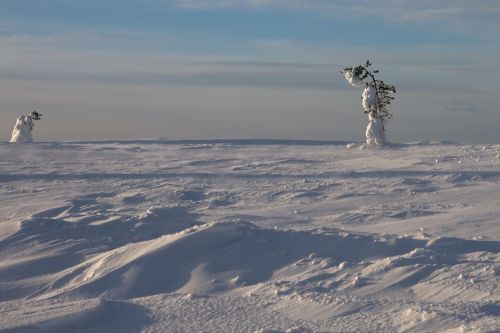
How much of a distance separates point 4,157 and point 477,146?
13.3 m

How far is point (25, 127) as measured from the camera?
85.0 feet

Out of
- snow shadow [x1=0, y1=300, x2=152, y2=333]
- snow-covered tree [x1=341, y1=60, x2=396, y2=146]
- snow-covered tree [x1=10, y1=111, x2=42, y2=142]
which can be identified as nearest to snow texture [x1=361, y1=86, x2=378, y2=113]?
snow-covered tree [x1=341, y1=60, x2=396, y2=146]

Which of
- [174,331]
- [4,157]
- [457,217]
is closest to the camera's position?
[174,331]

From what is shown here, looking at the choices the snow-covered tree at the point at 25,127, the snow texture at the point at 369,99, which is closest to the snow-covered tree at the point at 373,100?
the snow texture at the point at 369,99

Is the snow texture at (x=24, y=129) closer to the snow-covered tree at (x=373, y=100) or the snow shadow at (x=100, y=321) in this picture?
the snow-covered tree at (x=373, y=100)

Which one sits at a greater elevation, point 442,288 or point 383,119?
point 383,119

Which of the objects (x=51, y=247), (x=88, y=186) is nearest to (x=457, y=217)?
(x=51, y=247)

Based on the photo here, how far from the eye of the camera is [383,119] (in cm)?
2022

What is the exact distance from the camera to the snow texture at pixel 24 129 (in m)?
25.8

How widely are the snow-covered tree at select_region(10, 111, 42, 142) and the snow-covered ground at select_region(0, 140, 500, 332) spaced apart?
12.4 meters

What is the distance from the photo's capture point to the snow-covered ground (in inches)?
218

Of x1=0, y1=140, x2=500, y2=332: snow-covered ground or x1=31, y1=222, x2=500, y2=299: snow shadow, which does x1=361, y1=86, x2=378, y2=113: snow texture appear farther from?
x1=31, y1=222, x2=500, y2=299: snow shadow

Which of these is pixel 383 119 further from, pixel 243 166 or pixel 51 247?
pixel 51 247

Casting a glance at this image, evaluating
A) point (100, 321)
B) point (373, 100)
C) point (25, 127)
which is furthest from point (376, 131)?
point (100, 321)
